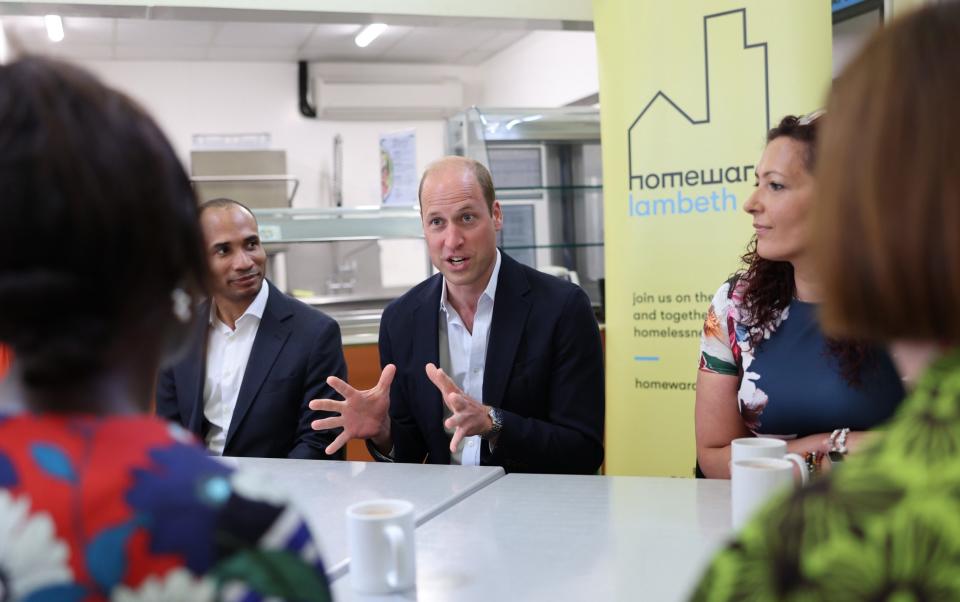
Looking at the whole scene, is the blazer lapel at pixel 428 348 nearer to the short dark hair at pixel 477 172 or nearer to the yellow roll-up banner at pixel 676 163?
the short dark hair at pixel 477 172

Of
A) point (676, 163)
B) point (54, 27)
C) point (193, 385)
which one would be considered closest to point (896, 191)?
point (193, 385)

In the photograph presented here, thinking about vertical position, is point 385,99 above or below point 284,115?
above

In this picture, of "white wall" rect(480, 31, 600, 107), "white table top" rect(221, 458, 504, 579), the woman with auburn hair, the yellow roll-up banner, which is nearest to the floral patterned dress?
the woman with auburn hair

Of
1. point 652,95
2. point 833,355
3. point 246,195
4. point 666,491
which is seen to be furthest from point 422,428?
point 246,195

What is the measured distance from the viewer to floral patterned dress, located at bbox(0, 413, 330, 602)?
589 mm

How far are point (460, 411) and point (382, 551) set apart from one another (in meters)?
0.75

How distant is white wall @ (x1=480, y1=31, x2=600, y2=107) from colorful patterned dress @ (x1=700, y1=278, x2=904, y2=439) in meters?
4.85

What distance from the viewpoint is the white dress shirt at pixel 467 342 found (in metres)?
2.43

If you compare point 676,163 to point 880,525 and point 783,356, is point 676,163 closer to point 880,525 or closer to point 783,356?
point 783,356

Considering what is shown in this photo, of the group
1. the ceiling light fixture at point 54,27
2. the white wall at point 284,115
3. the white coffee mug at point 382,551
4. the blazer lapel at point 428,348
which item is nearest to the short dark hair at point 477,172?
the blazer lapel at point 428,348

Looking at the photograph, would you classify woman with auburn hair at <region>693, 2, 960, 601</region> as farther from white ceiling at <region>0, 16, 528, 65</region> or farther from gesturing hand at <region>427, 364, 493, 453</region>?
white ceiling at <region>0, 16, 528, 65</region>

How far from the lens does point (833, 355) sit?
1.91 metres

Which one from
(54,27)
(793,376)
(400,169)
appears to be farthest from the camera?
(54,27)

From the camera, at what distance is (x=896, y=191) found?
23.2 inches
